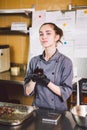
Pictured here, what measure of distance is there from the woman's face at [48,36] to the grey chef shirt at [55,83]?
0.22 meters

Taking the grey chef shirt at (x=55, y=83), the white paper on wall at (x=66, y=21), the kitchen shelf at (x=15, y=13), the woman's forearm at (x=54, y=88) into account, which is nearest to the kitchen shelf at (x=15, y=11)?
the kitchen shelf at (x=15, y=13)

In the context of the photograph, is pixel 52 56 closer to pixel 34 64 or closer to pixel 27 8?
pixel 34 64

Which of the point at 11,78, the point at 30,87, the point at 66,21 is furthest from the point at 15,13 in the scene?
the point at 30,87

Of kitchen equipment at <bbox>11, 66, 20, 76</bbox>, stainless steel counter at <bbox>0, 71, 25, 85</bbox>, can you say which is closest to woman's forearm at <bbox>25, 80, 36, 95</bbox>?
stainless steel counter at <bbox>0, 71, 25, 85</bbox>

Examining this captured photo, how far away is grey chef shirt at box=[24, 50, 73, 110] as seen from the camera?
2.11 metres

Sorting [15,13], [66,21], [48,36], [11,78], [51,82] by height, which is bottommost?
[11,78]

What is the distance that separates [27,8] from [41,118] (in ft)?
6.03

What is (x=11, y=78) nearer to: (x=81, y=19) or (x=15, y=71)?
(x=15, y=71)

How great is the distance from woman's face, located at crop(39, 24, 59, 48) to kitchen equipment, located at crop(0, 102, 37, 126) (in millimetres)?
958

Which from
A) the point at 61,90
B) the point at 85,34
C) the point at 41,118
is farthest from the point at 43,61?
the point at 41,118

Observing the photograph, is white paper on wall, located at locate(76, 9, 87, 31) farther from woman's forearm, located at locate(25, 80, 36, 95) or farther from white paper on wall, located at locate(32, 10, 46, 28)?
woman's forearm, located at locate(25, 80, 36, 95)

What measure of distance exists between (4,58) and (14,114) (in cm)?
156

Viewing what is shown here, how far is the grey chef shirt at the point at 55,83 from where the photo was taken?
2.11 m

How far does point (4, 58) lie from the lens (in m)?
3.01
